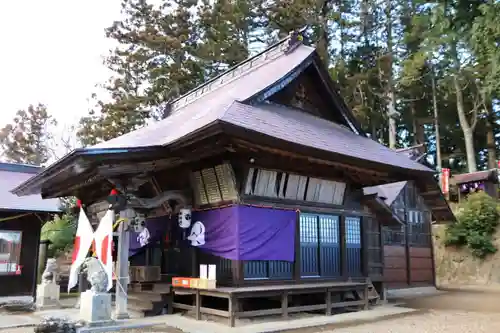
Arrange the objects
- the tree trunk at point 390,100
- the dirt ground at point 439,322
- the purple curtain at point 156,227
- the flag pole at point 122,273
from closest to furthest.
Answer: the dirt ground at point 439,322, the flag pole at point 122,273, the purple curtain at point 156,227, the tree trunk at point 390,100

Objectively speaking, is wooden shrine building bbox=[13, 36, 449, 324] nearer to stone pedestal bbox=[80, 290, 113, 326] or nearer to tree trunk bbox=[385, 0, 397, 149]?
stone pedestal bbox=[80, 290, 113, 326]

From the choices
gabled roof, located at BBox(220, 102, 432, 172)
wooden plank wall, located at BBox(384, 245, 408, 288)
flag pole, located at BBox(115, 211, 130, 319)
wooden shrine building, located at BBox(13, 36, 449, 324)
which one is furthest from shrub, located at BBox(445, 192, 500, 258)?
flag pole, located at BBox(115, 211, 130, 319)

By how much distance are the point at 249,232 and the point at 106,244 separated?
2.95 m

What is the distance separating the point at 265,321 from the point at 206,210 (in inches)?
107

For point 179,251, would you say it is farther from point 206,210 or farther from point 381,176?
point 381,176

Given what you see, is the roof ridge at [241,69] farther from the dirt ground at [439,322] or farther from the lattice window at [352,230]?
the dirt ground at [439,322]

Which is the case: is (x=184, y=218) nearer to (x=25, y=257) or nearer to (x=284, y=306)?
(x=284, y=306)

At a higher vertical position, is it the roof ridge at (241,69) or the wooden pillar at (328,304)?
the roof ridge at (241,69)

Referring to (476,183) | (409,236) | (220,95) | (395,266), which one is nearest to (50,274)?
(220,95)

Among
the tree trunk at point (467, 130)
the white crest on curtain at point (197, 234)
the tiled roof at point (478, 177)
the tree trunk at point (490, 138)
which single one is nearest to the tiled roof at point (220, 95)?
the white crest on curtain at point (197, 234)

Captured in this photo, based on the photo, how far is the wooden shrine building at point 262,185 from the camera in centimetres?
891

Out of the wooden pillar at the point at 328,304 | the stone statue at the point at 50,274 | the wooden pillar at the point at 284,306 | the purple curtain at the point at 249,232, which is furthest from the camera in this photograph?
the stone statue at the point at 50,274

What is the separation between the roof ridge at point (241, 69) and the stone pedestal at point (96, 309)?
8467mm

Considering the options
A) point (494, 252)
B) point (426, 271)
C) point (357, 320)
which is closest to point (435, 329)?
point (357, 320)
